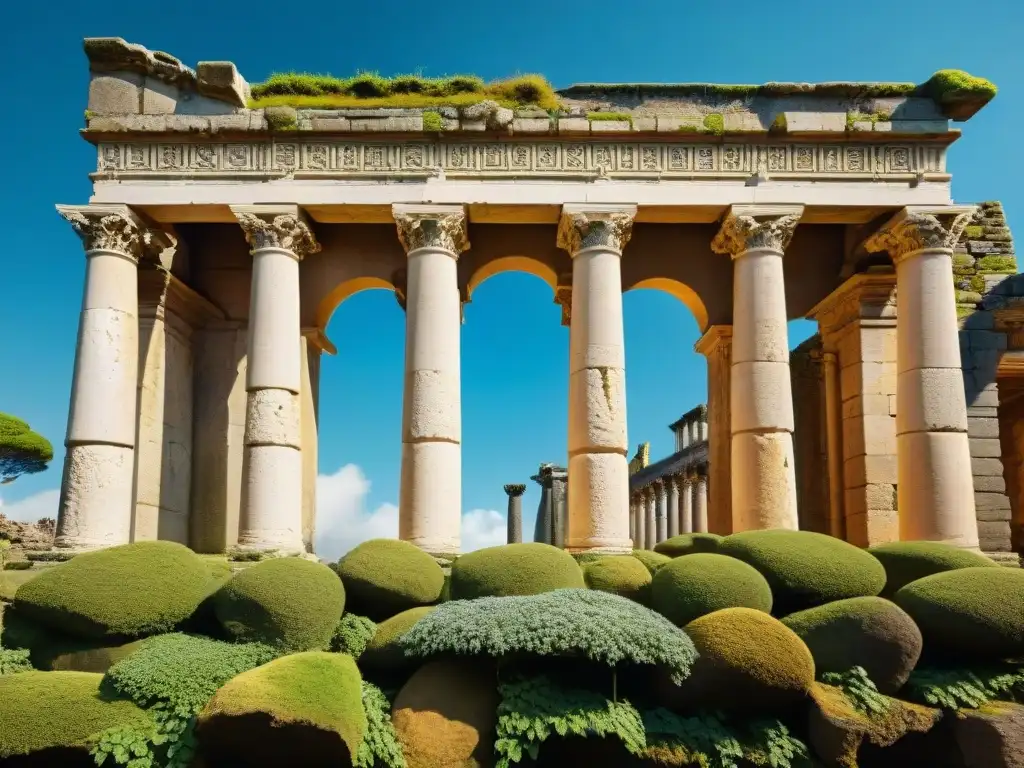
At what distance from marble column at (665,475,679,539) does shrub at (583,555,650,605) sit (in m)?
22.4

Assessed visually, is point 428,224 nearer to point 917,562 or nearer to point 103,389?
point 103,389

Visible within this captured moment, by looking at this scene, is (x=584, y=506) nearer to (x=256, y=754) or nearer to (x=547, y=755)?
(x=547, y=755)

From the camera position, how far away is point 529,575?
1325 centimetres

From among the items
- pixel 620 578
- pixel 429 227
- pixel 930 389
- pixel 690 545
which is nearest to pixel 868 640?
pixel 620 578

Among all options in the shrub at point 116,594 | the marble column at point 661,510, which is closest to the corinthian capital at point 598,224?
the shrub at point 116,594

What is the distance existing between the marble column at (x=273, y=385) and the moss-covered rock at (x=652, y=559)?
22.2 feet

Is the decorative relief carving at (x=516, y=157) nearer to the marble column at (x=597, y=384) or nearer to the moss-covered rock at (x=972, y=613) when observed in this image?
the marble column at (x=597, y=384)

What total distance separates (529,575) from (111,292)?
36.3 feet

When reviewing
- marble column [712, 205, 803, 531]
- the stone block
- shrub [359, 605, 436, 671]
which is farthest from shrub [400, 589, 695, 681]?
the stone block

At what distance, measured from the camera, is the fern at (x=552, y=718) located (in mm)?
10273

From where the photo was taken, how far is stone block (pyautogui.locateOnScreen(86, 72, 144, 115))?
20.2 metres

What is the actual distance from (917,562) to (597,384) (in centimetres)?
685

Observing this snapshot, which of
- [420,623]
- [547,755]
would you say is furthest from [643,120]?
[547,755]

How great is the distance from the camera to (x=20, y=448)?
3700 cm
